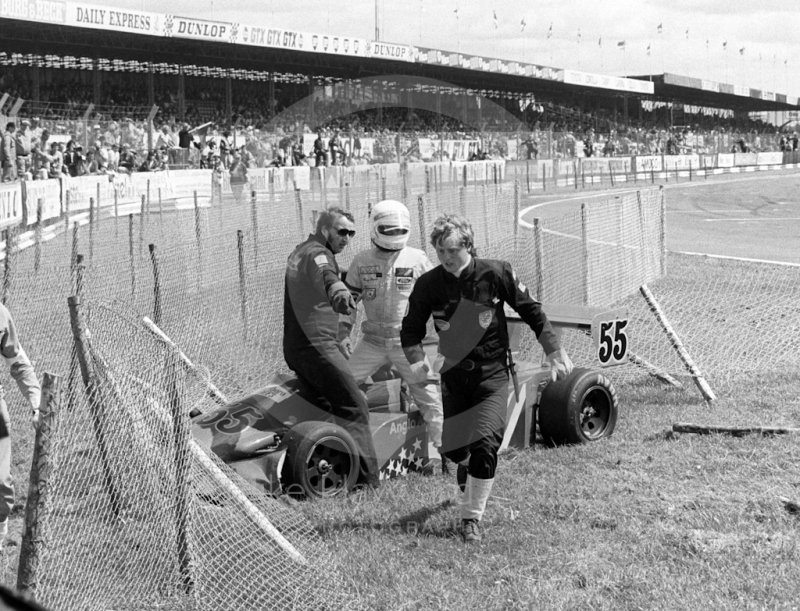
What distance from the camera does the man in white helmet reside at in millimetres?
6203

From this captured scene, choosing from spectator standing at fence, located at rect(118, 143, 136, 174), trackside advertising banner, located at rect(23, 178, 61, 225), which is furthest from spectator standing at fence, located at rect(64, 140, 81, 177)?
trackside advertising banner, located at rect(23, 178, 61, 225)

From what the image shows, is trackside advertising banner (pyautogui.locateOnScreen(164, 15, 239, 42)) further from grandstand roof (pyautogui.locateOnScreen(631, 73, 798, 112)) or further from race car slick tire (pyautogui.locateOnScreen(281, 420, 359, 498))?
grandstand roof (pyautogui.locateOnScreen(631, 73, 798, 112))

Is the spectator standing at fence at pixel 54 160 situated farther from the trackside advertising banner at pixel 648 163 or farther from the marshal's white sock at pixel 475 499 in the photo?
the trackside advertising banner at pixel 648 163

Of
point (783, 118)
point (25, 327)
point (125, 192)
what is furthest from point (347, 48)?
point (783, 118)

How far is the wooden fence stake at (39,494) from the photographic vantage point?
343cm

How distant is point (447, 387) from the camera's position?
532 centimetres

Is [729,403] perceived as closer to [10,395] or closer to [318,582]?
[318,582]

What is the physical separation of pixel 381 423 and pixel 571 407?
1.25m

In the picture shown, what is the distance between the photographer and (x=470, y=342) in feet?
17.3

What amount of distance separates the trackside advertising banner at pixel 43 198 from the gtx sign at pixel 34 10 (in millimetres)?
11850

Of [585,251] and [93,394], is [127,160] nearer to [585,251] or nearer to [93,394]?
[585,251]

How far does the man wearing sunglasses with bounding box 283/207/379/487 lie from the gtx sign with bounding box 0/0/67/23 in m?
29.3

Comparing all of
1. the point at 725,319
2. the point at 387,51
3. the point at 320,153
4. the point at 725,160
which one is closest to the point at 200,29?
the point at 387,51

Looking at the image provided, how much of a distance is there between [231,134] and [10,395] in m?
25.2
